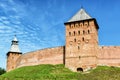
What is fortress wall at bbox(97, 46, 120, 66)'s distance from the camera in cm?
4097

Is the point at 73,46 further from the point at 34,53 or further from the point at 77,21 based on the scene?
the point at 34,53

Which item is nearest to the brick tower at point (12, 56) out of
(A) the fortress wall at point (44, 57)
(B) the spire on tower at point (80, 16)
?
(A) the fortress wall at point (44, 57)

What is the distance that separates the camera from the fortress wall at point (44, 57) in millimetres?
45906

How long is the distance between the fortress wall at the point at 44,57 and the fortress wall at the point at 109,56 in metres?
7.05

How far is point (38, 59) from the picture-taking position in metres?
49.7

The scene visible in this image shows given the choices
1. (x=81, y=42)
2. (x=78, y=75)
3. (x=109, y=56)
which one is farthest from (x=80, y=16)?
(x=78, y=75)

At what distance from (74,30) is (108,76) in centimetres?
1230

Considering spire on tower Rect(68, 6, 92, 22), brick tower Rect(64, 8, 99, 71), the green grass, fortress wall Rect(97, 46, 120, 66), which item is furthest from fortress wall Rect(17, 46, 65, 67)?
fortress wall Rect(97, 46, 120, 66)

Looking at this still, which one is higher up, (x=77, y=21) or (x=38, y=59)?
(x=77, y=21)

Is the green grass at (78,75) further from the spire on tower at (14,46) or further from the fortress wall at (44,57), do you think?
the spire on tower at (14,46)

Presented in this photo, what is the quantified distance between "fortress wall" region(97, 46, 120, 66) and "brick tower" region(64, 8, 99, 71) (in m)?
1.19

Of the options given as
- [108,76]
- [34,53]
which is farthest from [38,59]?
[108,76]

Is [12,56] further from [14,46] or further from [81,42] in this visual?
[81,42]

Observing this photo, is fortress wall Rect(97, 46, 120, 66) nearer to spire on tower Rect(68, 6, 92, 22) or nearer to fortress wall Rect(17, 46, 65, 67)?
spire on tower Rect(68, 6, 92, 22)
